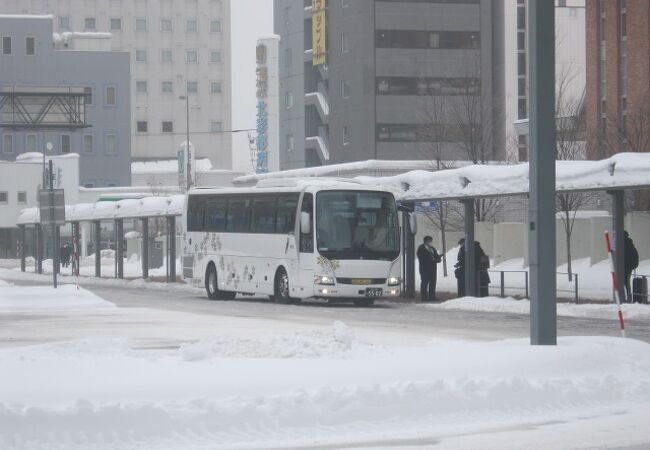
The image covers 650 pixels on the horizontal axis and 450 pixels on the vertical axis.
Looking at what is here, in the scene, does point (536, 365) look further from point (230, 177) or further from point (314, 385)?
point (230, 177)

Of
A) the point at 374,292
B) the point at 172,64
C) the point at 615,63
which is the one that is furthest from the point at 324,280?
the point at 172,64

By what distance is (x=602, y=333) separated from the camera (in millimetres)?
24453

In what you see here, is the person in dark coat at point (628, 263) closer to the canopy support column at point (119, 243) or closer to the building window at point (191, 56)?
the canopy support column at point (119, 243)

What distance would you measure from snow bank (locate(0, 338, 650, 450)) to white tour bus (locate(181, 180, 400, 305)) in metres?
21.1

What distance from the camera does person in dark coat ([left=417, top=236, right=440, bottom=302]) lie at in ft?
129

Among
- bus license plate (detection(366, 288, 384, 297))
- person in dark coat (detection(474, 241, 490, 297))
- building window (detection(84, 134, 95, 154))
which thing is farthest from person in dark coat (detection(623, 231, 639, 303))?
building window (detection(84, 134, 95, 154))

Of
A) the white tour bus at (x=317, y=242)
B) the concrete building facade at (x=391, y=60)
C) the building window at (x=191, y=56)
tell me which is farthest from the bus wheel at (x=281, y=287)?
the building window at (x=191, y=56)

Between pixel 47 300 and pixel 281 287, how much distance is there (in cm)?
628

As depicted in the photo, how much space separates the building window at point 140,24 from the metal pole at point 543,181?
149686 millimetres

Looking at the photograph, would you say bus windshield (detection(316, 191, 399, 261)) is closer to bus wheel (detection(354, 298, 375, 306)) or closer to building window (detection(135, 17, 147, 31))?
bus wheel (detection(354, 298, 375, 306))

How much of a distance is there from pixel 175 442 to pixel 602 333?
14.3 m

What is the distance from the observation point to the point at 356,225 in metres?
37.5

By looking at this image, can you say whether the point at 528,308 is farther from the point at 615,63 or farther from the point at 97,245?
the point at 97,245

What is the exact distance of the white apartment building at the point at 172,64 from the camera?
160000mm
